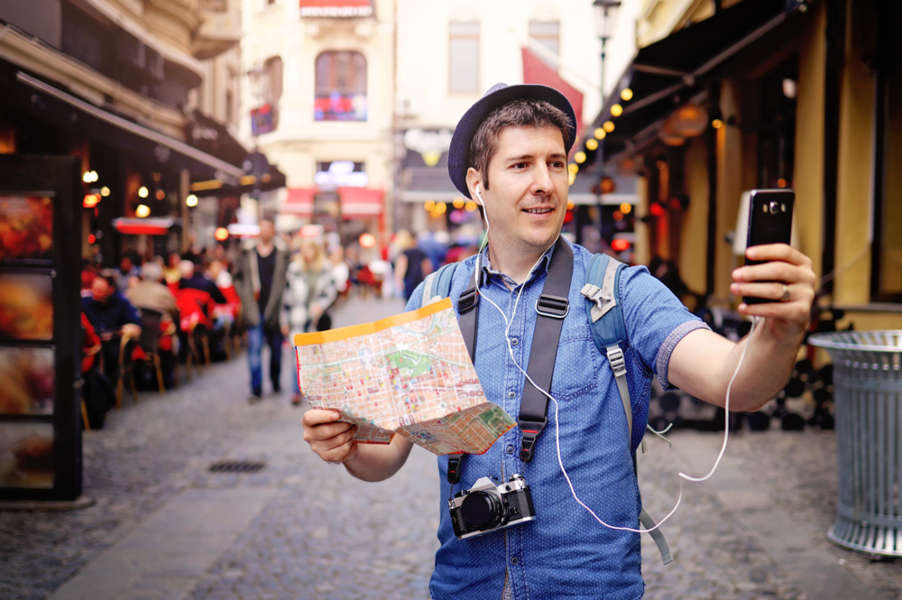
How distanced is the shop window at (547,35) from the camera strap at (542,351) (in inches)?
373

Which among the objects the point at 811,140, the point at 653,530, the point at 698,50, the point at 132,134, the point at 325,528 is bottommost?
the point at 325,528

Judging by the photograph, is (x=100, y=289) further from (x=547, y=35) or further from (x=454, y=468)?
(x=454, y=468)

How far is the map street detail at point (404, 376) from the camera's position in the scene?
4.96 feet

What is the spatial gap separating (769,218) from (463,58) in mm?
11195

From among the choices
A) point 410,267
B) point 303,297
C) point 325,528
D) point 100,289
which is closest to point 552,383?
point 325,528

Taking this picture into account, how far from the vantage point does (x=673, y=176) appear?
16.9 metres

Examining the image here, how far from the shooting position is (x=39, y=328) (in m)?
5.29

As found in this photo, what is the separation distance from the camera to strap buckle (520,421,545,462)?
5.78 feet

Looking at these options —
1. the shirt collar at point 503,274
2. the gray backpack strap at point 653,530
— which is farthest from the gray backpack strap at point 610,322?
the gray backpack strap at point 653,530

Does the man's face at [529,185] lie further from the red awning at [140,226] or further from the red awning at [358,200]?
the red awning at [140,226]

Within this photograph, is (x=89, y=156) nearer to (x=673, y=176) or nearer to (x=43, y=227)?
(x=43, y=227)

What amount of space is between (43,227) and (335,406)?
4.43 metres

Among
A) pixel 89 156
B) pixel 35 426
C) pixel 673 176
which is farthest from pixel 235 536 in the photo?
pixel 673 176

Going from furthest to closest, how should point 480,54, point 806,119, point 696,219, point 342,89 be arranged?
point 696,219 → point 480,54 → point 806,119 → point 342,89
